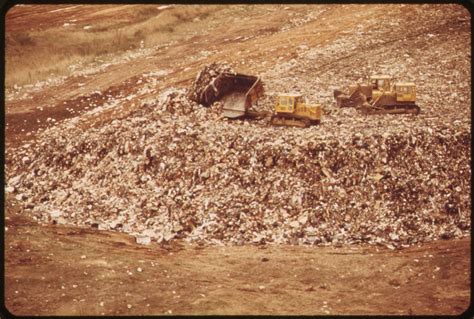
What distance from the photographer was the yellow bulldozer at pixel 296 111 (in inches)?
294

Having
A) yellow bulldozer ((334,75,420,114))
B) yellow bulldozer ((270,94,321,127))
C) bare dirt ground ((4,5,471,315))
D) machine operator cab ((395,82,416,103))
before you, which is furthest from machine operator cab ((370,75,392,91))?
bare dirt ground ((4,5,471,315))

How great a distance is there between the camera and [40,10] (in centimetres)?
722

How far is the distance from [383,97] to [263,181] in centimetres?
220

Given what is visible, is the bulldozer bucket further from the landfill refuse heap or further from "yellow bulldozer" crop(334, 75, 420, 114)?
"yellow bulldozer" crop(334, 75, 420, 114)

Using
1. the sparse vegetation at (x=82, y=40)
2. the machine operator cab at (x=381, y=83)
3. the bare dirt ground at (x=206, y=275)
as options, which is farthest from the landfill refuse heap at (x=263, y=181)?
the sparse vegetation at (x=82, y=40)

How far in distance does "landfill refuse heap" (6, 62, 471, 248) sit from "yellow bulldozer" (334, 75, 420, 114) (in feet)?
0.59

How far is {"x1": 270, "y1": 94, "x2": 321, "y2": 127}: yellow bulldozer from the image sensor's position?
7.47m

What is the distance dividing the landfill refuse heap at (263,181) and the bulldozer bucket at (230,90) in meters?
0.49

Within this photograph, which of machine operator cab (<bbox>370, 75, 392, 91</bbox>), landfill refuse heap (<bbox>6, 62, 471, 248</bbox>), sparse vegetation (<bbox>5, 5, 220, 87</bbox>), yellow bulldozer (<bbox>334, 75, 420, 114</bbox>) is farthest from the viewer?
machine operator cab (<bbox>370, 75, 392, 91</bbox>)

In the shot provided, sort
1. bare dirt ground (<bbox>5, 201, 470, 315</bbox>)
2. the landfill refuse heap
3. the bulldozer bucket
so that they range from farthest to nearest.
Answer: the bulldozer bucket → the landfill refuse heap → bare dirt ground (<bbox>5, 201, 470, 315</bbox>)

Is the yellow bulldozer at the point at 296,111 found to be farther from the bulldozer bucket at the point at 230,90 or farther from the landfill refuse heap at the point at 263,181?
the bulldozer bucket at the point at 230,90

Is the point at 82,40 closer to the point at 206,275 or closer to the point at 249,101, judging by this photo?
the point at 249,101

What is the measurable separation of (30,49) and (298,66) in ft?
14.7

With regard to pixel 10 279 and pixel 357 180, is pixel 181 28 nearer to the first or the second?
pixel 357 180
